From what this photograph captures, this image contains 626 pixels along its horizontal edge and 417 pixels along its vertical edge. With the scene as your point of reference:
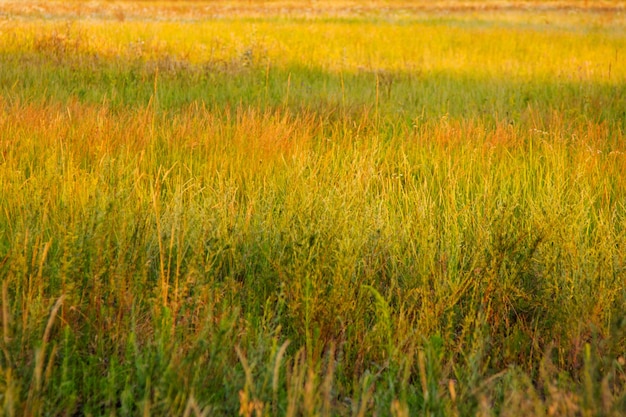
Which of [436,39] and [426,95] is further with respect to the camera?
[436,39]

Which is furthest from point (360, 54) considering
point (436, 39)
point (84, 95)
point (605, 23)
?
point (605, 23)

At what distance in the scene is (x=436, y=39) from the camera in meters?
12.5

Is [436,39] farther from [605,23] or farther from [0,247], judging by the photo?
[0,247]

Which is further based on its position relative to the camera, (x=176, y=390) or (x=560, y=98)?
(x=560, y=98)

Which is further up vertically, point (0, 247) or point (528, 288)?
point (0, 247)

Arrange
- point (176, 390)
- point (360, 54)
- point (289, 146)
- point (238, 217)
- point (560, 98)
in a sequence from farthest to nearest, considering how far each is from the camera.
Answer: point (360, 54)
point (560, 98)
point (289, 146)
point (238, 217)
point (176, 390)

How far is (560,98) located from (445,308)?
206 inches

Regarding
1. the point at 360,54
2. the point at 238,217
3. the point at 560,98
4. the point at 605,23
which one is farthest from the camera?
the point at 605,23

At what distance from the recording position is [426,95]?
6.77 meters

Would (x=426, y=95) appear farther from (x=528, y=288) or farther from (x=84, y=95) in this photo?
(x=528, y=288)

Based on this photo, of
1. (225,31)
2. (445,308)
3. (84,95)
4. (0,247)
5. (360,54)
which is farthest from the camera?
(225,31)

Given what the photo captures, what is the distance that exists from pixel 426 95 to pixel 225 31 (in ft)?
22.1

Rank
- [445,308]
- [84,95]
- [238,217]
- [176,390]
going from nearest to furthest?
[176,390]
[445,308]
[238,217]
[84,95]

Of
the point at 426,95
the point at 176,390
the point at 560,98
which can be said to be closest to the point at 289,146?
the point at 176,390
